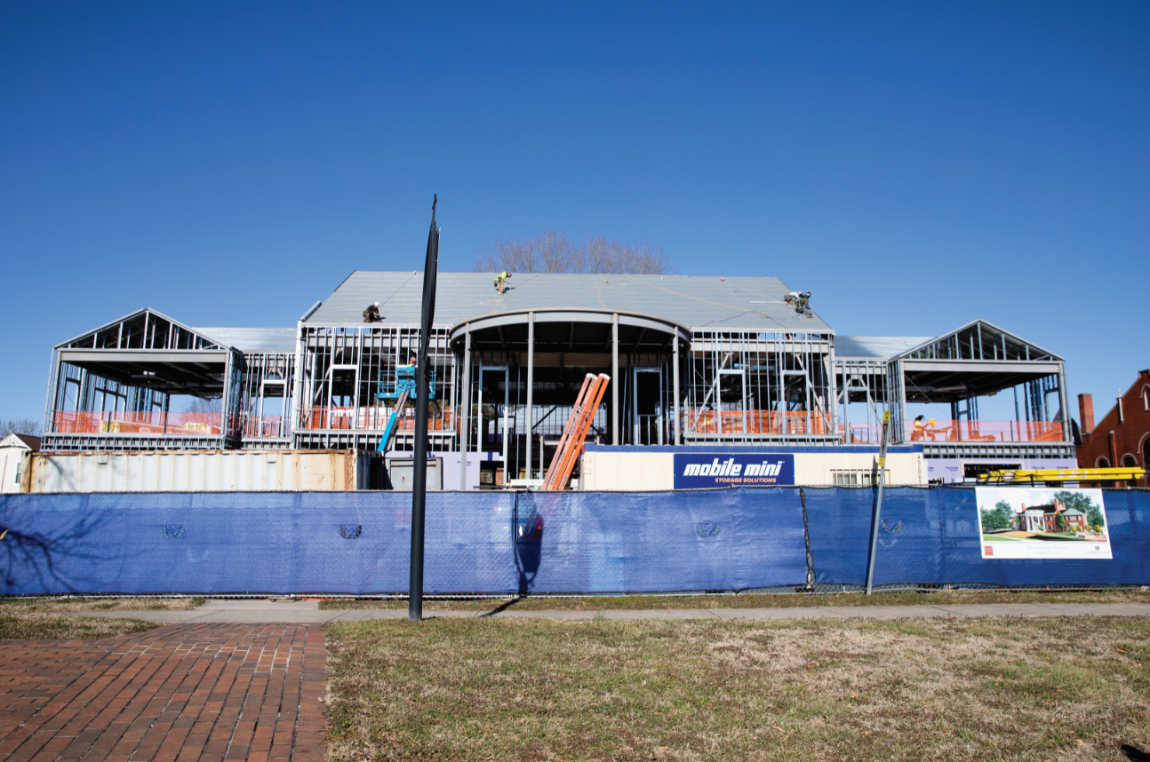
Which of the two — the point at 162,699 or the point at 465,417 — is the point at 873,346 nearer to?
the point at 465,417

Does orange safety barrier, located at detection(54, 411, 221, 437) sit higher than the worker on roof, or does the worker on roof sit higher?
the worker on roof

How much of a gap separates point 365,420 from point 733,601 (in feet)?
63.3

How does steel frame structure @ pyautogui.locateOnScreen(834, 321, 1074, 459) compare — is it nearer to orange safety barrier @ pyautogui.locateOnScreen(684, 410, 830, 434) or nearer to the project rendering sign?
orange safety barrier @ pyautogui.locateOnScreen(684, 410, 830, 434)

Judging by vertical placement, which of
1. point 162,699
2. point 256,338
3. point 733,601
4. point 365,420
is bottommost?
point 733,601

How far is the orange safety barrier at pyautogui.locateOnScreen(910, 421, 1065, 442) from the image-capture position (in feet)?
105

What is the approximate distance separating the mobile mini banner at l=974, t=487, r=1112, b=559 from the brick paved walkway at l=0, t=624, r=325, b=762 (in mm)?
11775

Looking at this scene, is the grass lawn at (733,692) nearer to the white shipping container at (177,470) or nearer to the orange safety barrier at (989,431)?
the white shipping container at (177,470)

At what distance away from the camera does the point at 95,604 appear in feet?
37.7

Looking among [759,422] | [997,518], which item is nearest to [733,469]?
[997,518]

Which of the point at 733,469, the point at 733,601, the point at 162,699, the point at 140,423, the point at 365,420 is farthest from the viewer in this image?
the point at 140,423

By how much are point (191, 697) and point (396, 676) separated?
68.9 inches

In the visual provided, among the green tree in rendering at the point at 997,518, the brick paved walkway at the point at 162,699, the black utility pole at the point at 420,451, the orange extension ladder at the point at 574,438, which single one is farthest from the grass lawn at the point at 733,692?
the orange extension ladder at the point at 574,438

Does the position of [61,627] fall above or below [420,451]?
below

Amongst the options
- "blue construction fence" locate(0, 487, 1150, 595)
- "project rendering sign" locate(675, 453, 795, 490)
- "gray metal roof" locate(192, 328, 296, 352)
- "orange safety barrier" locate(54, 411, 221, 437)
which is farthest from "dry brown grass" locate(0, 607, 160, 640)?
"gray metal roof" locate(192, 328, 296, 352)
